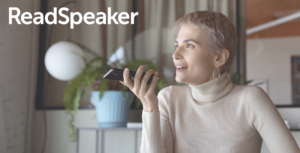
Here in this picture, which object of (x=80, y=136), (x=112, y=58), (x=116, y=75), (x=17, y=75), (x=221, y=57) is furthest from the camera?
(x=112, y=58)

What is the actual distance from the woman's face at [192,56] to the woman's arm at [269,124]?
18cm

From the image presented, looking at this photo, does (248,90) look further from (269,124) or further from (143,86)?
(143,86)

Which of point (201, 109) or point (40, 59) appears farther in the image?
point (40, 59)

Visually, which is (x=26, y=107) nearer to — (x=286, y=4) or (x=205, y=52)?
(x=205, y=52)

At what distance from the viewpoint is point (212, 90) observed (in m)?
1.02

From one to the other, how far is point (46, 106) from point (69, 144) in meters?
0.42

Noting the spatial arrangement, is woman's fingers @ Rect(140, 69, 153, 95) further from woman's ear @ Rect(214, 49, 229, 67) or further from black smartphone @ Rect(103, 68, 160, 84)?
woman's ear @ Rect(214, 49, 229, 67)

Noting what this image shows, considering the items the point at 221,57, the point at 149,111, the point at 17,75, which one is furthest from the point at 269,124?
the point at 17,75

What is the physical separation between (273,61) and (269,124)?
1812 mm

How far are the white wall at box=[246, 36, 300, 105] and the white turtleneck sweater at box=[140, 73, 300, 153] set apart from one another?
1.65 metres

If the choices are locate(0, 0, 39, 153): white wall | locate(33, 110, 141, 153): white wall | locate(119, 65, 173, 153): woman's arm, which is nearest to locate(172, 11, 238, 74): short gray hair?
locate(119, 65, 173, 153): woman's arm

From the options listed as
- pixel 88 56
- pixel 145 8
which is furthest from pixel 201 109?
pixel 145 8

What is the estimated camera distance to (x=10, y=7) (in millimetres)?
2385

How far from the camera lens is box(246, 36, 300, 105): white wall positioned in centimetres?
253
